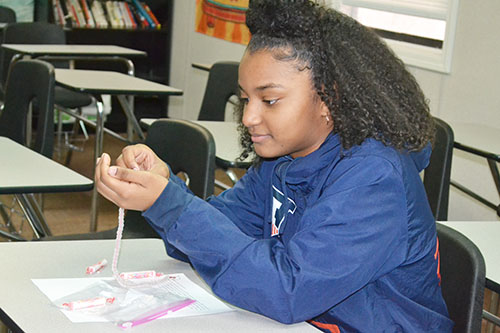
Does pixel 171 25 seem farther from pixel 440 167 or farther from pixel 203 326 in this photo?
pixel 203 326

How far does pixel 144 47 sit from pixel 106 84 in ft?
8.98

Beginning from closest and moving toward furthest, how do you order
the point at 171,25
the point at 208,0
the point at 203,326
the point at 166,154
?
the point at 203,326 < the point at 166,154 < the point at 208,0 < the point at 171,25

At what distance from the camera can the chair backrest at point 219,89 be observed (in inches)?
148

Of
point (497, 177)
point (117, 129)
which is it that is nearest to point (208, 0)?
point (117, 129)

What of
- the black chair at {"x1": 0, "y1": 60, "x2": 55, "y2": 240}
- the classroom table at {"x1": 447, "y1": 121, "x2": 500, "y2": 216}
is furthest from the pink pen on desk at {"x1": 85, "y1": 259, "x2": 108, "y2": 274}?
the classroom table at {"x1": 447, "y1": 121, "x2": 500, "y2": 216}

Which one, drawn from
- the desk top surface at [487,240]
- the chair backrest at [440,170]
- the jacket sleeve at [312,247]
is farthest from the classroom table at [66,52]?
the jacket sleeve at [312,247]

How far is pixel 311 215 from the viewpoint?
3.91 feet

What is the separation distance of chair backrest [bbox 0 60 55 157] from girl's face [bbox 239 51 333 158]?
1.75 metres

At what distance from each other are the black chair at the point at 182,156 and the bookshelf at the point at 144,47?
167 inches

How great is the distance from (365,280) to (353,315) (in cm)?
8

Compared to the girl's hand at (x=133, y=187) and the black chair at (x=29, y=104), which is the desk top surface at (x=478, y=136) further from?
the girl's hand at (x=133, y=187)

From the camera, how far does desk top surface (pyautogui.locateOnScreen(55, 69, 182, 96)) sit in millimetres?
3857

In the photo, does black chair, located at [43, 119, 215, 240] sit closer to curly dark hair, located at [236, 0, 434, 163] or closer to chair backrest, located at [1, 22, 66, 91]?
curly dark hair, located at [236, 0, 434, 163]

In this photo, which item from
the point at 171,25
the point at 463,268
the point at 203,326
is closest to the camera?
the point at 203,326
